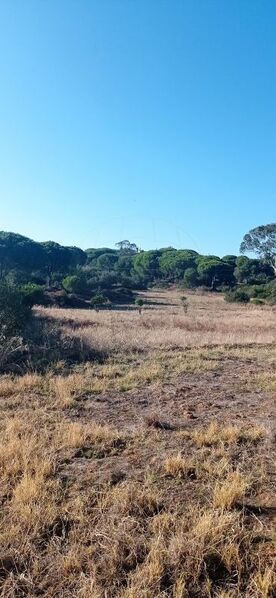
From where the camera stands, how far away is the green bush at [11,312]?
13.6 meters

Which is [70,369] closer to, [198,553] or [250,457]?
[250,457]

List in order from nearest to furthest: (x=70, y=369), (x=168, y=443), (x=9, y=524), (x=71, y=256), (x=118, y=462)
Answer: (x=9, y=524), (x=118, y=462), (x=168, y=443), (x=70, y=369), (x=71, y=256)

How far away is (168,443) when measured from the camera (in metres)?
5.15

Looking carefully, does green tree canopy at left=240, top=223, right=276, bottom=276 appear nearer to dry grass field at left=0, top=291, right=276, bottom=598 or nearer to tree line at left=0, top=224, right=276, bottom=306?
tree line at left=0, top=224, right=276, bottom=306

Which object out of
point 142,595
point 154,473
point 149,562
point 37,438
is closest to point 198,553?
point 149,562

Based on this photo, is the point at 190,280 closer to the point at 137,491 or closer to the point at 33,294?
the point at 33,294

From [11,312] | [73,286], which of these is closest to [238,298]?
[73,286]

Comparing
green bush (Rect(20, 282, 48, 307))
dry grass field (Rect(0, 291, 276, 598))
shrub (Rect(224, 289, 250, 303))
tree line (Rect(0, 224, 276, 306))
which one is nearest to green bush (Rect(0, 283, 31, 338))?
dry grass field (Rect(0, 291, 276, 598))

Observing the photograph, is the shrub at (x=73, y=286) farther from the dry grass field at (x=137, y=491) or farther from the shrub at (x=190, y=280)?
the dry grass field at (x=137, y=491)

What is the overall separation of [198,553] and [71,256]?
2718 inches

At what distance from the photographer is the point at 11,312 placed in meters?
14.2

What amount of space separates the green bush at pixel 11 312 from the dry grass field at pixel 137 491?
5.66 m

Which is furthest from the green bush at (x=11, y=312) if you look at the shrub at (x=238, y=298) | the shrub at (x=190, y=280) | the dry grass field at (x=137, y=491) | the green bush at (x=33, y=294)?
the shrub at (x=190, y=280)

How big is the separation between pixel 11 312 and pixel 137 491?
37.1 feet
